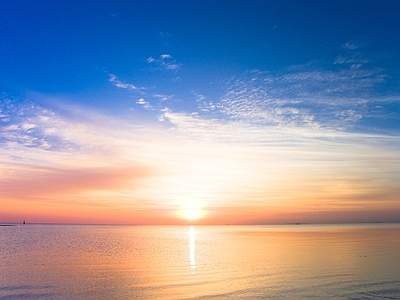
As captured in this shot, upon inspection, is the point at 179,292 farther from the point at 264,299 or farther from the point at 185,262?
the point at 185,262

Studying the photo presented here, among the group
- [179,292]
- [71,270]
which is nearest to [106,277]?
[71,270]

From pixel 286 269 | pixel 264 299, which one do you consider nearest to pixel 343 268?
pixel 286 269

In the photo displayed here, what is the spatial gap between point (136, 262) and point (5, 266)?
58.5 ft

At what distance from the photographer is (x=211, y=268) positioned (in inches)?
1820

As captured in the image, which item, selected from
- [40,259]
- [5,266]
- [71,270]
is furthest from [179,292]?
[40,259]

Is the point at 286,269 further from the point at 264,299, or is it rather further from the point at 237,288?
the point at 264,299

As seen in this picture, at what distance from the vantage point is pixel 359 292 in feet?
101

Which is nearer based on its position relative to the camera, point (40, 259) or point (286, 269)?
point (286, 269)

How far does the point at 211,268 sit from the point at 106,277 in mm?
13929

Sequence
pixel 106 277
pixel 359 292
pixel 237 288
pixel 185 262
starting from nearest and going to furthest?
pixel 359 292
pixel 237 288
pixel 106 277
pixel 185 262

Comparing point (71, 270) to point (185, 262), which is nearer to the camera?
point (71, 270)

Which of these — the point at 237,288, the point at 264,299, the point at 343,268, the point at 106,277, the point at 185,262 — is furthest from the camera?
the point at 185,262

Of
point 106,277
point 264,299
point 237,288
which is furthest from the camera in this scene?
point 106,277

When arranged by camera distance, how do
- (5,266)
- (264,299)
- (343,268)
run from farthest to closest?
(5,266)
(343,268)
(264,299)
